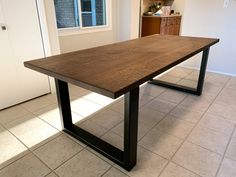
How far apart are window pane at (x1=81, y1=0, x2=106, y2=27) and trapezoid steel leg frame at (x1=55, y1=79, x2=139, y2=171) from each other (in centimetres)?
236

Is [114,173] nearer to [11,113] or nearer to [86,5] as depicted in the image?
[11,113]

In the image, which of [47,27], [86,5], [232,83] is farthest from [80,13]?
[232,83]

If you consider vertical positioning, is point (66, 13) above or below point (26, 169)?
above

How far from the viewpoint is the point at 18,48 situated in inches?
91.4

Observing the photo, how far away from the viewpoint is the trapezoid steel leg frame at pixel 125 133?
4.31ft

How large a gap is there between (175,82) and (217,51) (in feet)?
A: 3.50

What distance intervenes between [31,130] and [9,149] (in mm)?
295

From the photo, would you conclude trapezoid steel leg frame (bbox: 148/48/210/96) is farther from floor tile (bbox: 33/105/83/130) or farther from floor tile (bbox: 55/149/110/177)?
floor tile (bbox: 55/149/110/177)

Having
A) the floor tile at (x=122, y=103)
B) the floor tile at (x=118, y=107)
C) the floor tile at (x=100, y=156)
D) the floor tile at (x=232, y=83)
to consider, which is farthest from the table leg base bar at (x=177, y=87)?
the floor tile at (x=100, y=156)

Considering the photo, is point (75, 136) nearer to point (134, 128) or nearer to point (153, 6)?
point (134, 128)

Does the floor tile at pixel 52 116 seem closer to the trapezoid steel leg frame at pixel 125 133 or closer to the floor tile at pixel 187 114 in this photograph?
the trapezoid steel leg frame at pixel 125 133

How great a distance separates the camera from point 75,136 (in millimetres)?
1829

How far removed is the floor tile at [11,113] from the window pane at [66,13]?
1.67 metres

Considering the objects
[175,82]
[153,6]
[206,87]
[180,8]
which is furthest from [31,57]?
[180,8]
